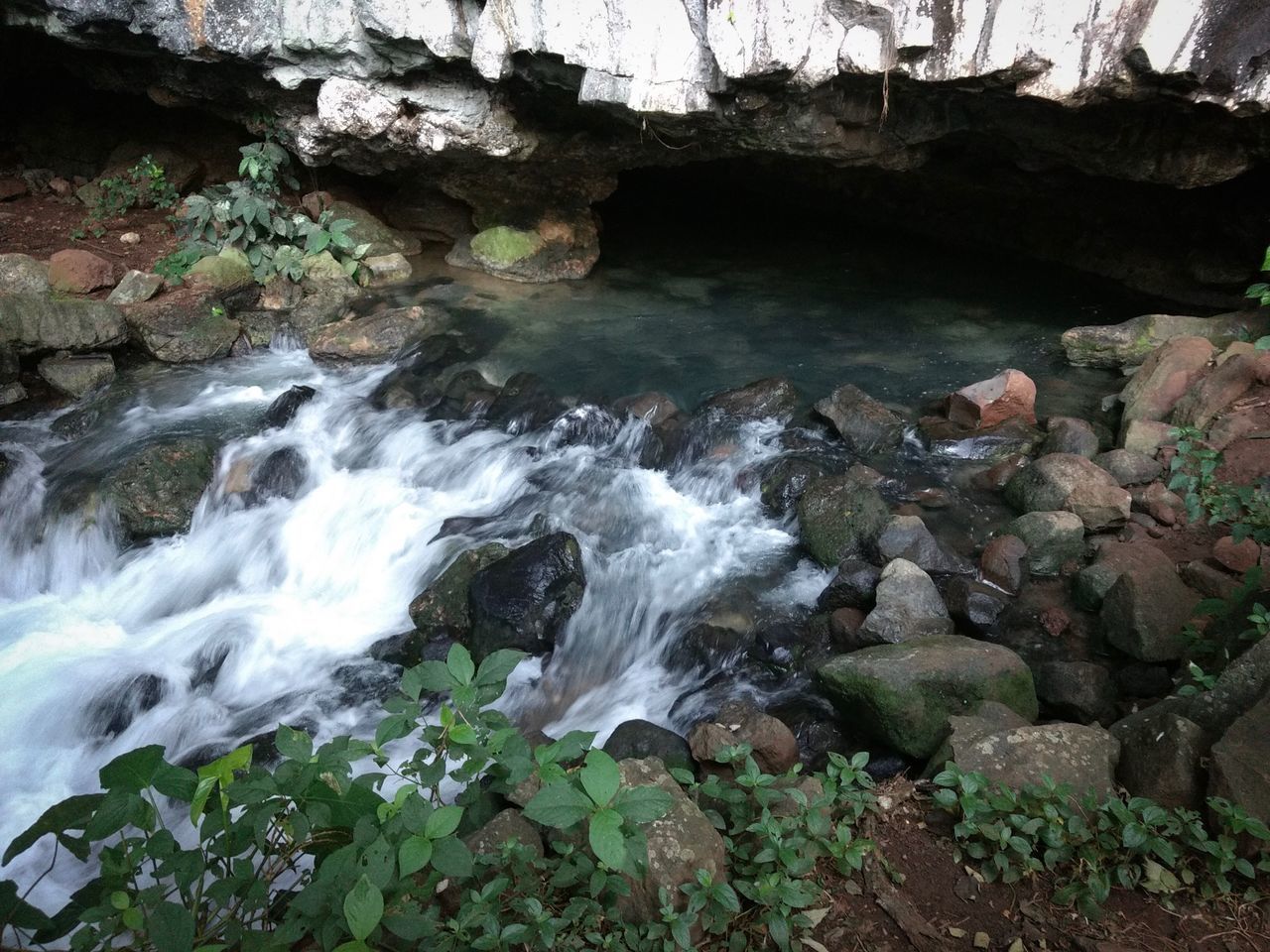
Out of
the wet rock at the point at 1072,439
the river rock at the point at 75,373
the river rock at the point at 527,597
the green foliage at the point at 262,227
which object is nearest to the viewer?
the river rock at the point at 527,597

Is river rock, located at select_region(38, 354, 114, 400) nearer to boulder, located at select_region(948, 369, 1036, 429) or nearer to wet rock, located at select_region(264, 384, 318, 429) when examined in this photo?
wet rock, located at select_region(264, 384, 318, 429)

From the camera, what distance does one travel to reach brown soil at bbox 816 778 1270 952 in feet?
8.38

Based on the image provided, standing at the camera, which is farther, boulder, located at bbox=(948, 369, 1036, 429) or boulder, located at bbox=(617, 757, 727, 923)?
boulder, located at bbox=(948, 369, 1036, 429)

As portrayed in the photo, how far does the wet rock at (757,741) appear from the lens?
3.60 m

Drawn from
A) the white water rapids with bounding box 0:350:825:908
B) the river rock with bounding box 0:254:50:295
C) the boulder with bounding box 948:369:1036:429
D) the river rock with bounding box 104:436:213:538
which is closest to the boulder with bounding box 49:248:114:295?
the river rock with bounding box 0:254:50:295

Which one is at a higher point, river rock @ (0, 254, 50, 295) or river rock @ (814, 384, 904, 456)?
river rock @ (0, 254, 50, 295)

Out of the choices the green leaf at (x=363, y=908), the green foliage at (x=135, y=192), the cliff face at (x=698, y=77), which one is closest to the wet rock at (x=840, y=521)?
the cliff face at (x=698, y=77)

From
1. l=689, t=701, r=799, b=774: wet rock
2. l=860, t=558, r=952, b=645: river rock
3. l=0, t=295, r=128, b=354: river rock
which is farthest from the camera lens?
l=0, t=295, r=128, b=354: river rock

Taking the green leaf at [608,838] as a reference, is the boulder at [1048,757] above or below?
below

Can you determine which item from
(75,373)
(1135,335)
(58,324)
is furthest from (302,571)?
(1135,335)

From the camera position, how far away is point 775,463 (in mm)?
6074

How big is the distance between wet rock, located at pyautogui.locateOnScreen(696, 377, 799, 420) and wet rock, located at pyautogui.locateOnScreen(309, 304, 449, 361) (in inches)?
109

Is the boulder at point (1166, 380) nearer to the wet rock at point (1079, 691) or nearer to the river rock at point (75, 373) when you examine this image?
the wet rock at point (1079, 691)

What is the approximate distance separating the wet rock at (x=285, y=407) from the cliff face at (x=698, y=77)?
2.57 metres
